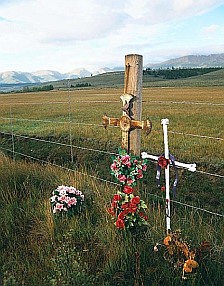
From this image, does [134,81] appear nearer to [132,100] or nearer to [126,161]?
[132,100]

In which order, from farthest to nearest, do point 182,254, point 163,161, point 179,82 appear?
point 179,82 → point 163,161 → point 182,254

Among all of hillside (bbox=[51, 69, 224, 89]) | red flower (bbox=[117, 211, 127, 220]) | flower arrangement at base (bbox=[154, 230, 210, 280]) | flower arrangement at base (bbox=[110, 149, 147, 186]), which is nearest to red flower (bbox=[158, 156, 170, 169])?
flower arrangement at base (bbox=[110, 149, 147, 186])

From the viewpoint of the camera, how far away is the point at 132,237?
333 centimetres

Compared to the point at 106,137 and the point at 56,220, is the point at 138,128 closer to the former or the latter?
the point at 56,220

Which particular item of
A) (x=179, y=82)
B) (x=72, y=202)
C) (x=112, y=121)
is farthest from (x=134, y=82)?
(x=179, y=82)

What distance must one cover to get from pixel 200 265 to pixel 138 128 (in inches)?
62.5

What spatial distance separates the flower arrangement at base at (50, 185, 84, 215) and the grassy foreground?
0.30 ft

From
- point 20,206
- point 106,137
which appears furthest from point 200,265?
point 106,137

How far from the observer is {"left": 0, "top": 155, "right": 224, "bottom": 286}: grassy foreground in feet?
9.43

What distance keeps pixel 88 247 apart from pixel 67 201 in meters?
0.69

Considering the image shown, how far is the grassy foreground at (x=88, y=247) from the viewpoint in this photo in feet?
9.43

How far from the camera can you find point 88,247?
133 inches

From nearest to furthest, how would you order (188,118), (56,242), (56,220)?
(56,242)
(56,220)
(188,118)

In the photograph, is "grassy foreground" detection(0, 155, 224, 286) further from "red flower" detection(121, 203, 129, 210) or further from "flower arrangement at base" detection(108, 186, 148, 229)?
"red flower" detection(121, 203, 129, 210)
